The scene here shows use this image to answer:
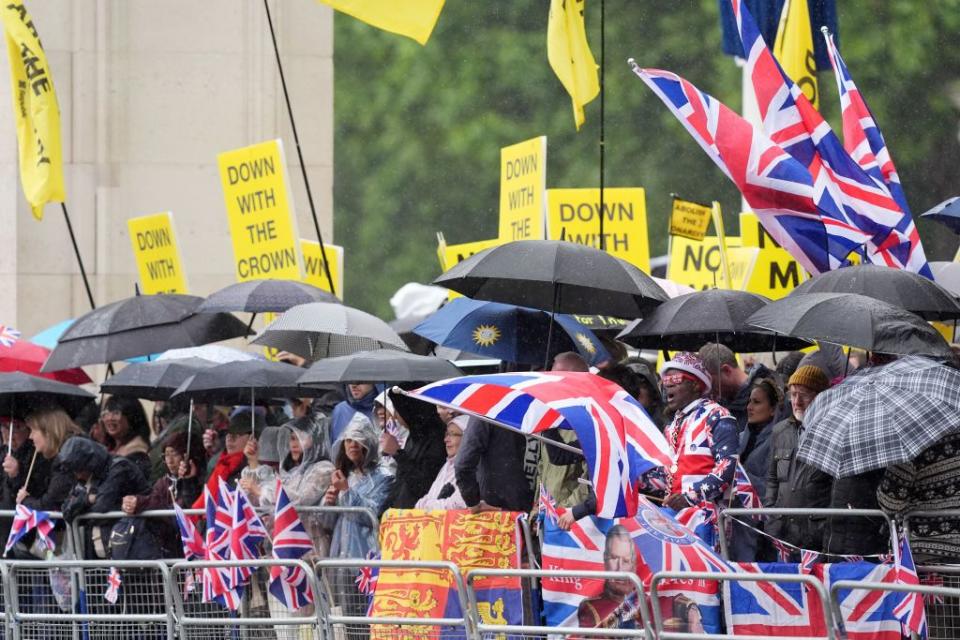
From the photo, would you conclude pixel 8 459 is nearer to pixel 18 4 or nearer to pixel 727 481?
pixel 18 4

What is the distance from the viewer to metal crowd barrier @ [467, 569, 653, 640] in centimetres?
862

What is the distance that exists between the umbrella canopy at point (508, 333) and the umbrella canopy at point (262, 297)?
1785 millimetres

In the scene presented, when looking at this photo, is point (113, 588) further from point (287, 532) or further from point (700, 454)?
point (700, 454)

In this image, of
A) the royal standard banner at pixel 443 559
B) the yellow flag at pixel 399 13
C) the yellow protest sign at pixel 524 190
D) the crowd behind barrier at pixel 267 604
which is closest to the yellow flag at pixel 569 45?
the yellow protest sign at pixel 524 190

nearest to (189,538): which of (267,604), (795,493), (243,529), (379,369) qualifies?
(243,529)

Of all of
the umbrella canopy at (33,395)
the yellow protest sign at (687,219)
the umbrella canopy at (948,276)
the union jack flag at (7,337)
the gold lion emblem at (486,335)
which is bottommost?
the umbrella canopy at (33,395)

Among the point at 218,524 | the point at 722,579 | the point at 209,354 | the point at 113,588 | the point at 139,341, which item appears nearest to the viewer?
the point at 722,579

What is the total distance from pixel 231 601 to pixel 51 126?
675cm

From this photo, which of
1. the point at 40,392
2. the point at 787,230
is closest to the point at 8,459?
the point at 40,392

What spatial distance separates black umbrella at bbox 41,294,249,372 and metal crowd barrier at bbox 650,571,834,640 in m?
6.16

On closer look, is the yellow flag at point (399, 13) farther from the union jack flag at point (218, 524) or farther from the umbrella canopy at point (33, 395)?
the umbrella canopy at point (33, 395)

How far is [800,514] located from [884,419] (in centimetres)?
86

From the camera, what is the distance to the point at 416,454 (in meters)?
11.1

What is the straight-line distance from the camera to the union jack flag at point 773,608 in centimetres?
880
